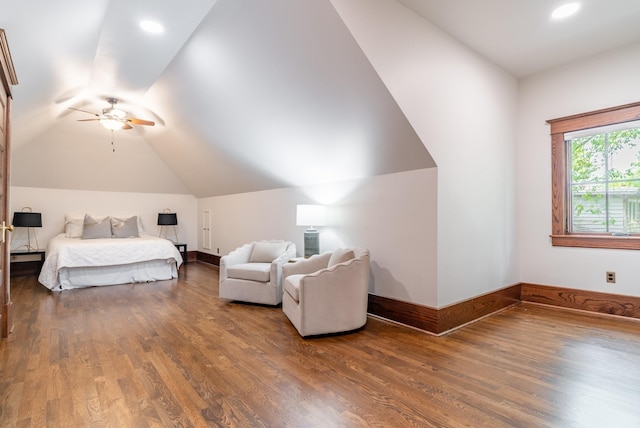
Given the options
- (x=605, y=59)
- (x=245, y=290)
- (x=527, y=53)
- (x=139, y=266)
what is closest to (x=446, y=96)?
(x=527, y=53)

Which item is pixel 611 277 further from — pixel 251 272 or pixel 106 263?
pixel 106 263

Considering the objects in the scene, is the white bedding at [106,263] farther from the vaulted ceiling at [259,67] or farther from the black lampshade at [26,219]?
the vaulted ceiling at [259,67]

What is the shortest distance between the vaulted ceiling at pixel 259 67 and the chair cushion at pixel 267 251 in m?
0.97

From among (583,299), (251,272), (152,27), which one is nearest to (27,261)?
(251,272)

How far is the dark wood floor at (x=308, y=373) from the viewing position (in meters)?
1.79

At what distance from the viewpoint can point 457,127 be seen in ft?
10.8

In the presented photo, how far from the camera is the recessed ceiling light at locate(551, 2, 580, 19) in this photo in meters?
2.73

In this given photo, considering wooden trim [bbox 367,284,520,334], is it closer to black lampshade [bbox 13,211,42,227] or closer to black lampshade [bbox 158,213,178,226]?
black lampshade [bbox 158,213,178,226]

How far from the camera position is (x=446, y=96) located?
10.4 feet

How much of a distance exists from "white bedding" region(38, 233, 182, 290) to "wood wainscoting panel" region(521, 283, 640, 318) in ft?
17.8

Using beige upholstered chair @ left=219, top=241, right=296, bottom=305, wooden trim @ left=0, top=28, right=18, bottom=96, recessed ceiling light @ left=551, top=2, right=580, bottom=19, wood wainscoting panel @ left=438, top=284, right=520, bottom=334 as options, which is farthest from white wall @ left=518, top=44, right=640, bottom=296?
wooden trim @ left=0, top=28, right=18, bottom=96

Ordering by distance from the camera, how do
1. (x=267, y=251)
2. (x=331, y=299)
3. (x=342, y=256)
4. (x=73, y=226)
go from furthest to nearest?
(x=73, y=226) < (x=267, y=251) < (x=342, y=256) < (x=331, y=299)

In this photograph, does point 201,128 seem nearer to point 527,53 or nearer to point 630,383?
point 527,53

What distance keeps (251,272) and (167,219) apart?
422 cm
